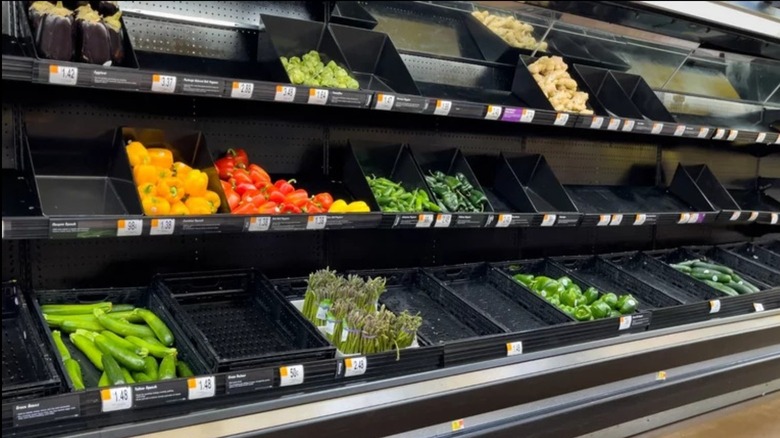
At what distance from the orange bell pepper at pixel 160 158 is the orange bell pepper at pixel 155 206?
0.23m

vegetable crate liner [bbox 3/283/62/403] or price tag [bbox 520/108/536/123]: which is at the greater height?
price tag [bbox 520/108/536/123]

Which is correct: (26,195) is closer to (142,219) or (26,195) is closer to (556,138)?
(142,219)

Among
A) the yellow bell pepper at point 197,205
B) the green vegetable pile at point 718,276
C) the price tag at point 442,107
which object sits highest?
the price tag at point 442,107

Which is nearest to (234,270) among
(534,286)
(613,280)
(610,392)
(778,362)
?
(534,286)

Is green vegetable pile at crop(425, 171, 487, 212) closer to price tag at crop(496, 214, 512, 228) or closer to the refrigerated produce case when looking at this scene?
the refrigerated produce case

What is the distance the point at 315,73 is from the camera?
9.58 feet

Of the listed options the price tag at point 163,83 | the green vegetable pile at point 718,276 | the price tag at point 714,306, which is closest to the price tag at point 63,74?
the price tag at point 163,83

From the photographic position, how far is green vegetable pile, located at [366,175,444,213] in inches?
122

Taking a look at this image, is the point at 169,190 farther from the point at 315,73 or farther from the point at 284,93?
the point at 315,73

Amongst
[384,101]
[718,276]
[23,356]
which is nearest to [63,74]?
[23,356]

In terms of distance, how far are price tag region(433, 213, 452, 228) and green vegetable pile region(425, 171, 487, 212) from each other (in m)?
0.17

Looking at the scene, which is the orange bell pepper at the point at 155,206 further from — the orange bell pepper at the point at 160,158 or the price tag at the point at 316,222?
the price tag at the point at 316,222

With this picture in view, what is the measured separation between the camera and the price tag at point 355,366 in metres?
2.45

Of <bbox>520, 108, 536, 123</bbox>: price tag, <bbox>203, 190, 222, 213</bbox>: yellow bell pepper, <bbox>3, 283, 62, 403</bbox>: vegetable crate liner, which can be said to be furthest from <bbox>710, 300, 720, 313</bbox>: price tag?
<bbox>3, 283, 62, 403</bbox>: vegetable crate liner
